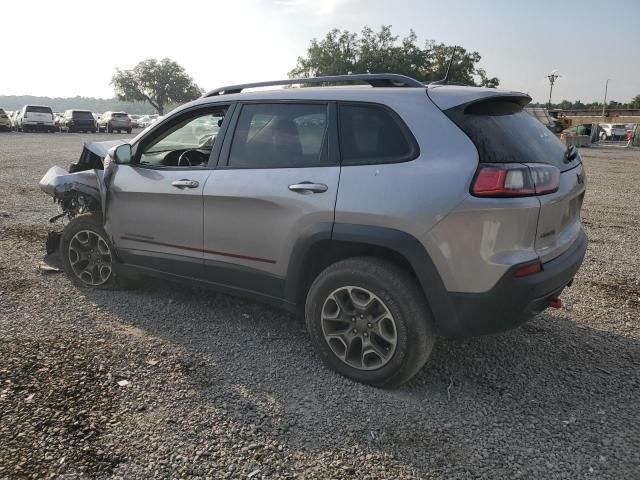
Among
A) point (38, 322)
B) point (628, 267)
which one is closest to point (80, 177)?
point (38, 322)

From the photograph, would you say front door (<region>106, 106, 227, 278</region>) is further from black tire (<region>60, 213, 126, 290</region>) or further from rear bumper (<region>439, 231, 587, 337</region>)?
rear bumper (<region>439, 231, 587, 337</region>)

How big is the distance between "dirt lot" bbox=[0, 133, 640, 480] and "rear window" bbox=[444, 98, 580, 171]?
1.38 metres

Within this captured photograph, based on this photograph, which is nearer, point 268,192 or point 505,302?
point 505,302

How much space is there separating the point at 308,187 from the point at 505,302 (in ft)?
4.23

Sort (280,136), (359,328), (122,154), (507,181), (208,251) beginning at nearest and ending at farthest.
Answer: (507,181) < (359,328) < (280,136) < (208,251) < (122,154)

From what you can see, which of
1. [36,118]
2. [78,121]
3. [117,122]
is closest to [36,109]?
[36,118]

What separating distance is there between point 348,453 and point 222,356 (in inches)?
49.4

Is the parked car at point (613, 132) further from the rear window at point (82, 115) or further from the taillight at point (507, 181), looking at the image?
the taillight at point (507, 181)

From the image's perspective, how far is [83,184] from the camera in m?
4.59

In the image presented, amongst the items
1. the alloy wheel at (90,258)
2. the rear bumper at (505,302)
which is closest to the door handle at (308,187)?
the rear bumper at (505,302)

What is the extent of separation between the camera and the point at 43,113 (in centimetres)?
3391

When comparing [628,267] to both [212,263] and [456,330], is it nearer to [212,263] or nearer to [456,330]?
[456,330]

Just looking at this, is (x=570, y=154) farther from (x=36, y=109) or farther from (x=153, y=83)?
(x=153, y=83)

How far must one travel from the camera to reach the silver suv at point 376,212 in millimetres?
2656
